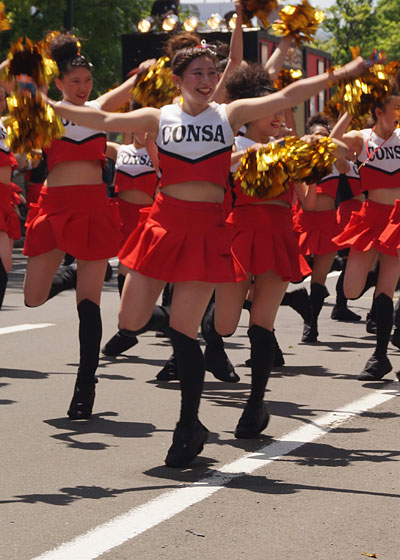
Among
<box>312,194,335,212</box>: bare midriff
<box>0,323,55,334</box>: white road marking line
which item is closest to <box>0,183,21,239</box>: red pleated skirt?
<box>0,323,55,334</box>: white road marking line

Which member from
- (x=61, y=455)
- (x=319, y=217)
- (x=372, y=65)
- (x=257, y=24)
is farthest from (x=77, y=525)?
(x=319, y=217)

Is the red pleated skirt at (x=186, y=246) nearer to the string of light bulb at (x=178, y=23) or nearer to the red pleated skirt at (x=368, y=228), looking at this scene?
the string of light bulb at (x=178, y=23)

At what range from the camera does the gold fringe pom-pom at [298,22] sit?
21.9 feet

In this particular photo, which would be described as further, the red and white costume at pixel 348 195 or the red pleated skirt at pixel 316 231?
the red and white costume at pixel 348 195

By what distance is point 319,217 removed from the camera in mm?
11070

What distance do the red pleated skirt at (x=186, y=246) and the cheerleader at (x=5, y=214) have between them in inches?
102

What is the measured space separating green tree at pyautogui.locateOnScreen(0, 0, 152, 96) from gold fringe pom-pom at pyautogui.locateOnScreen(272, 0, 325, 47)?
2411cm

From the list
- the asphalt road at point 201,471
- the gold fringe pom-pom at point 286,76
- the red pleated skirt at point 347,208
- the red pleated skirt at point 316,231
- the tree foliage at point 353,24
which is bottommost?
the asphalt road at point 201,471

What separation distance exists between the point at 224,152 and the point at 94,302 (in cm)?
144

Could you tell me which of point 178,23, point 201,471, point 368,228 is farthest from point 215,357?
point 178,23

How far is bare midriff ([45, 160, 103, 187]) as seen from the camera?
7.04 meters

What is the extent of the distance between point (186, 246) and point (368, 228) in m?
2.84

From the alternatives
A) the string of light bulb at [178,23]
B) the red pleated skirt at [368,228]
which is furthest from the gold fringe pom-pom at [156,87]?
the red pleated skirt at [368,228]

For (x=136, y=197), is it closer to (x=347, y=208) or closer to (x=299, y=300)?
(x=299, y=300)
